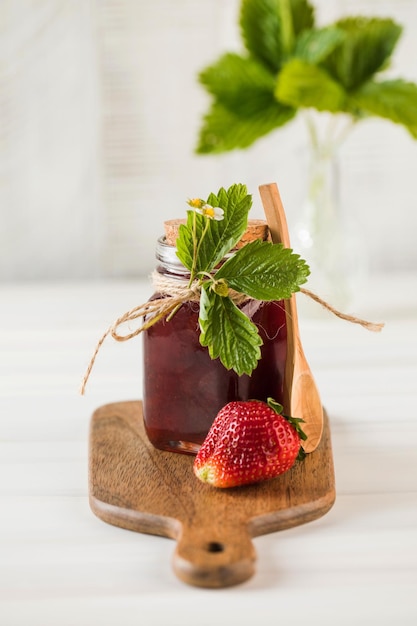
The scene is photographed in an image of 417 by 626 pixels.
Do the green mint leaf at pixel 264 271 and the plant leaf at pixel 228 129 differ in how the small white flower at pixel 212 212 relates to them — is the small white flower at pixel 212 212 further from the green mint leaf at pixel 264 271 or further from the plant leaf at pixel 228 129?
the plant leaf at pixel 228 129

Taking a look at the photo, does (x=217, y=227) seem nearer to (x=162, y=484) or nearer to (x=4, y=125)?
(x=162, y=484)

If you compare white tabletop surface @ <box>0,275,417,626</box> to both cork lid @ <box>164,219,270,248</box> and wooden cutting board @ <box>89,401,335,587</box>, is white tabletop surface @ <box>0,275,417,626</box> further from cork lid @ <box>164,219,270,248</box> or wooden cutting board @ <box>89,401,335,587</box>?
cork lid @ <box>164,219,270,248</box>

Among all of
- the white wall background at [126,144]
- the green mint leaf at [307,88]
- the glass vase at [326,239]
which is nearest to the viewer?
the green mint leaf at [307,88]

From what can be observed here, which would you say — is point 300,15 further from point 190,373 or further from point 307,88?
point 190,373

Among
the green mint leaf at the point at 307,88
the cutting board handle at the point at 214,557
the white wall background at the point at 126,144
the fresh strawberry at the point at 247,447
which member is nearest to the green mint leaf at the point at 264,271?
the fresh strawberry at the point at 247,447

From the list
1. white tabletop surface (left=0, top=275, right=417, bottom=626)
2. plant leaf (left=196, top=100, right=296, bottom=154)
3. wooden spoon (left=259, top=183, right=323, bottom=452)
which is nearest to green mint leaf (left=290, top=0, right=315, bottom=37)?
plant leaf (left=196, top=100, right=296, bottom=154)
